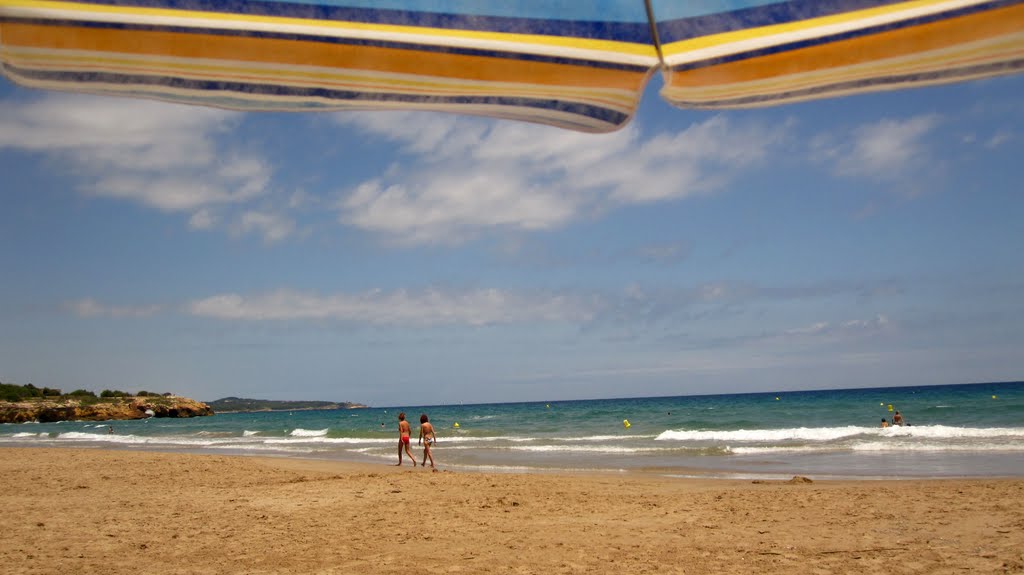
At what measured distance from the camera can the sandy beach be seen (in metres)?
6.79

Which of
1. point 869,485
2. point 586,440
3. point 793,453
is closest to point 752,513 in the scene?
point 869,485

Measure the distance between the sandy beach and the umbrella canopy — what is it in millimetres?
5198

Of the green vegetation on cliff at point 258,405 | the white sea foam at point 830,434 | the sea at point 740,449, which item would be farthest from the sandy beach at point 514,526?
the green vegetation on cliff at point 258,405

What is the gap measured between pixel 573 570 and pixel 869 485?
7.21 metres

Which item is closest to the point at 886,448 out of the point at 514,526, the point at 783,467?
the point at 783,467

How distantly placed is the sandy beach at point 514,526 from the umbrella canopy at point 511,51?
520cm

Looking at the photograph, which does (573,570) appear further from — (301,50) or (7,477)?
(7,477)

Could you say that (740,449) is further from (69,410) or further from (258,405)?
(258,405)

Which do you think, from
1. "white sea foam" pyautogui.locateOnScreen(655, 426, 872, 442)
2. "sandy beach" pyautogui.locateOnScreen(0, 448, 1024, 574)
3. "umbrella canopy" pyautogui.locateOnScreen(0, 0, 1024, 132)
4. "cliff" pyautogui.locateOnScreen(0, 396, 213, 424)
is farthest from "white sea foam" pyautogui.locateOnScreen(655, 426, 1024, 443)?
"cliff" pyautogui.locateOnScreen(0, 396, 213, 424)

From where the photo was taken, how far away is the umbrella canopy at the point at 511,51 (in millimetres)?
1705

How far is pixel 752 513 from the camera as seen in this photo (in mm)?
9141

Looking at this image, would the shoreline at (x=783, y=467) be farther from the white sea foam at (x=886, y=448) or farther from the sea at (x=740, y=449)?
the white sea foam at (x=886, y=448)

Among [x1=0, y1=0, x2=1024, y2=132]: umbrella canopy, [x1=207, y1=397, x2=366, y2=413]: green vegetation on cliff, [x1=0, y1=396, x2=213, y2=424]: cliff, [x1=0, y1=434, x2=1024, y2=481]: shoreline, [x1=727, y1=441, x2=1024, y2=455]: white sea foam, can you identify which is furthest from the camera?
[x1=207, y1=397, x2=366, y2=413]: green vegetation on cliff

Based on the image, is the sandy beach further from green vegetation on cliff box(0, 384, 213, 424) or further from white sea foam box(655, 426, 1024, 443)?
green vegetation on cliff box(0, 384, 213, 424)
